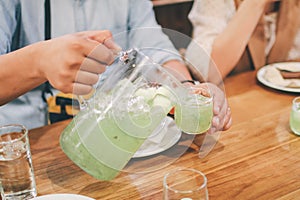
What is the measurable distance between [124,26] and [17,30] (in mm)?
395

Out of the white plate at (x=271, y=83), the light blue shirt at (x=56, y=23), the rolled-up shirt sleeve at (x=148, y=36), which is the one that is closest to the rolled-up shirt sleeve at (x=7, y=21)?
the light blue shirt at (x=56, y=23)

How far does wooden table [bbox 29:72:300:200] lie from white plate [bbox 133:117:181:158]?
0.16 ft

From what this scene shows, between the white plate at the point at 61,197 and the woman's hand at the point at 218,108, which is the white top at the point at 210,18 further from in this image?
the white plate at the point at 61,197

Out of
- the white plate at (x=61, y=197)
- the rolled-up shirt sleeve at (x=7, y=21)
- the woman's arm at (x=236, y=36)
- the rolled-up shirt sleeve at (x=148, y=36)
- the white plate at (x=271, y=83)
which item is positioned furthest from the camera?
the woman's arm at (x=236, y=36)

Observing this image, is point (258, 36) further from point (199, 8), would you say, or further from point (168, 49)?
point (168, 49)

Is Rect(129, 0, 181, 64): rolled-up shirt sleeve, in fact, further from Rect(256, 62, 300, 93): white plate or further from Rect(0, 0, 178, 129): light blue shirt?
Rect(256, 62, 300, 93): white plate

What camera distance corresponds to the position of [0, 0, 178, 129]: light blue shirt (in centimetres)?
130

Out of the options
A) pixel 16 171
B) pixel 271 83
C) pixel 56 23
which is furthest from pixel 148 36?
pixel 16 171

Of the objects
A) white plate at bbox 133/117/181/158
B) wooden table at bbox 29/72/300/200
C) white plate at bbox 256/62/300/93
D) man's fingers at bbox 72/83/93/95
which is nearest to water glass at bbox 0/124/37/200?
wooden table at bbox 29/72/300/200

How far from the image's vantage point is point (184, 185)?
32.4 inches

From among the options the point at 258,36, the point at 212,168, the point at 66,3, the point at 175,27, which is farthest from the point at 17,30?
the point at 175,27

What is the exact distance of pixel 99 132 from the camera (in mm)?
842

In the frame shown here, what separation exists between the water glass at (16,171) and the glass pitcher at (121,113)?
10 centimetres

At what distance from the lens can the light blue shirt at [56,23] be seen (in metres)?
1.30
